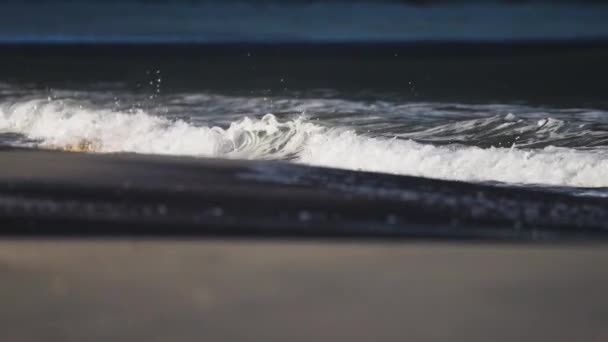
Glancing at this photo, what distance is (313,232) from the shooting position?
6172mm

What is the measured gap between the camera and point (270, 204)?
22.9ft

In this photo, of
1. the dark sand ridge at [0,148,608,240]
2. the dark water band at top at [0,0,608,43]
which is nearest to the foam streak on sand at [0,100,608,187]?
the dark sand ridge at [0,148,608,240]

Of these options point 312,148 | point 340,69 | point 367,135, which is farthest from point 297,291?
point 340,69

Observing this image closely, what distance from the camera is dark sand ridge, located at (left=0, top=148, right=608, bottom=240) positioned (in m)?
6.27

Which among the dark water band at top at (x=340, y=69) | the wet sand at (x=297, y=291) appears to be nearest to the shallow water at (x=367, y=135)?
the dark water band at top at (x=340, y=69)

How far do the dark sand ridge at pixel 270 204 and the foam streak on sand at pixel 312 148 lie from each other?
106 cm

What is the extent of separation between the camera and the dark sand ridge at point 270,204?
6.27 m

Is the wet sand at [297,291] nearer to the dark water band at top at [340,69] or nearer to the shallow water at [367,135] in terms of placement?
the shallow water at [367,135]

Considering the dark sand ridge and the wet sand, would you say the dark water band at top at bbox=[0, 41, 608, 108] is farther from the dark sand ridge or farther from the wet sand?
the wet sand

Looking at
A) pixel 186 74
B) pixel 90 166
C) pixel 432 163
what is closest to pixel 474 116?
pixel 432 163

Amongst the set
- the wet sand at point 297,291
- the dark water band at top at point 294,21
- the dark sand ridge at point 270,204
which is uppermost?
the dark water band at top at point 294,21

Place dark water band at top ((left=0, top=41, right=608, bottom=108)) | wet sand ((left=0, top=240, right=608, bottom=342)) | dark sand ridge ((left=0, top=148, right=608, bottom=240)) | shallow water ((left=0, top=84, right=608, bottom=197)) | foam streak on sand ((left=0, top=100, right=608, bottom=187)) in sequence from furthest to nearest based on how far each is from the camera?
dark water band at top ((left=0, top=41, right=608, bottom=108)) → shallow water ((left=0, top=84, right=608, bottom=197)) → foam streak on sand ((left=0, top=100, right=608, bottom=187)) → dark sand ridge ((left=0, top=148, right=608, bottom=240)) → wet sand ((left=0, top=240, right=608, bottom=342))

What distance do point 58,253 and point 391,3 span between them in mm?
47484

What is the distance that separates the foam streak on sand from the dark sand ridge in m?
1.06
